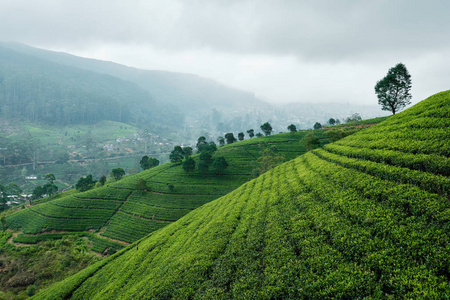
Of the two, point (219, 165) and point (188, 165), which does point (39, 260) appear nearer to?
point (188, 165)

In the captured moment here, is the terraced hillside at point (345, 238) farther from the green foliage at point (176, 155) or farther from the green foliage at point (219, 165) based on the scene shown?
the green foliage at point (176, 155)

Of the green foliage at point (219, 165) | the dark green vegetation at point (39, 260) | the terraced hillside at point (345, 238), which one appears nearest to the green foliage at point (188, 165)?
the green foliage at point (219, 165)

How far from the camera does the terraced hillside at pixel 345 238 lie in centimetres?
845

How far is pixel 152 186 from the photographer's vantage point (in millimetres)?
74938

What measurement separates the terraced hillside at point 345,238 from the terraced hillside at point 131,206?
35.7m

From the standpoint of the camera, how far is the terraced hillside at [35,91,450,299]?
27.7ft

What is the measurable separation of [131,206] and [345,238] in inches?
2711

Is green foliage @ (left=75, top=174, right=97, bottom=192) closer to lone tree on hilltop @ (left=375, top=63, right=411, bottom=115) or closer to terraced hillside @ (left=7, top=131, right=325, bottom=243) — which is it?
terraced hillside @ (left=7, top=131, right=325, bottom=243)

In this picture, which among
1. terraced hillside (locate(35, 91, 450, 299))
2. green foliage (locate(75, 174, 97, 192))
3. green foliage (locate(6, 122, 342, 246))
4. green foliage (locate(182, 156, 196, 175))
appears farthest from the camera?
green foliage (locate(75, 174, 97, 192))

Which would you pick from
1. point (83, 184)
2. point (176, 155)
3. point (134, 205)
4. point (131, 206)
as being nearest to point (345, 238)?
point (134, 205)

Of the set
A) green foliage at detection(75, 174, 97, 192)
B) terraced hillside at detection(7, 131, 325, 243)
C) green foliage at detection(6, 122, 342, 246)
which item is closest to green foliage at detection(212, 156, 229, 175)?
green foliage at detection(6, 122, 342, 246)

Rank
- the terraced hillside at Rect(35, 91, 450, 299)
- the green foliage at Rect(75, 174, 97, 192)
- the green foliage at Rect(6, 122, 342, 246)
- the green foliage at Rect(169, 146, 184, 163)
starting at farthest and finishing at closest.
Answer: the green foliage at Rect(169, 146, 184, 163)
the green foliage at Rect(75, 174, 97, 192)
the green foliage at Rect(6, 122, 342, 246)
the terraced hillside at Rect(35, 91, 450, 299)

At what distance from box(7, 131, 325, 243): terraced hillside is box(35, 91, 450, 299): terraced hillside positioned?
35.7 m

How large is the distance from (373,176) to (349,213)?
17.9 feet
